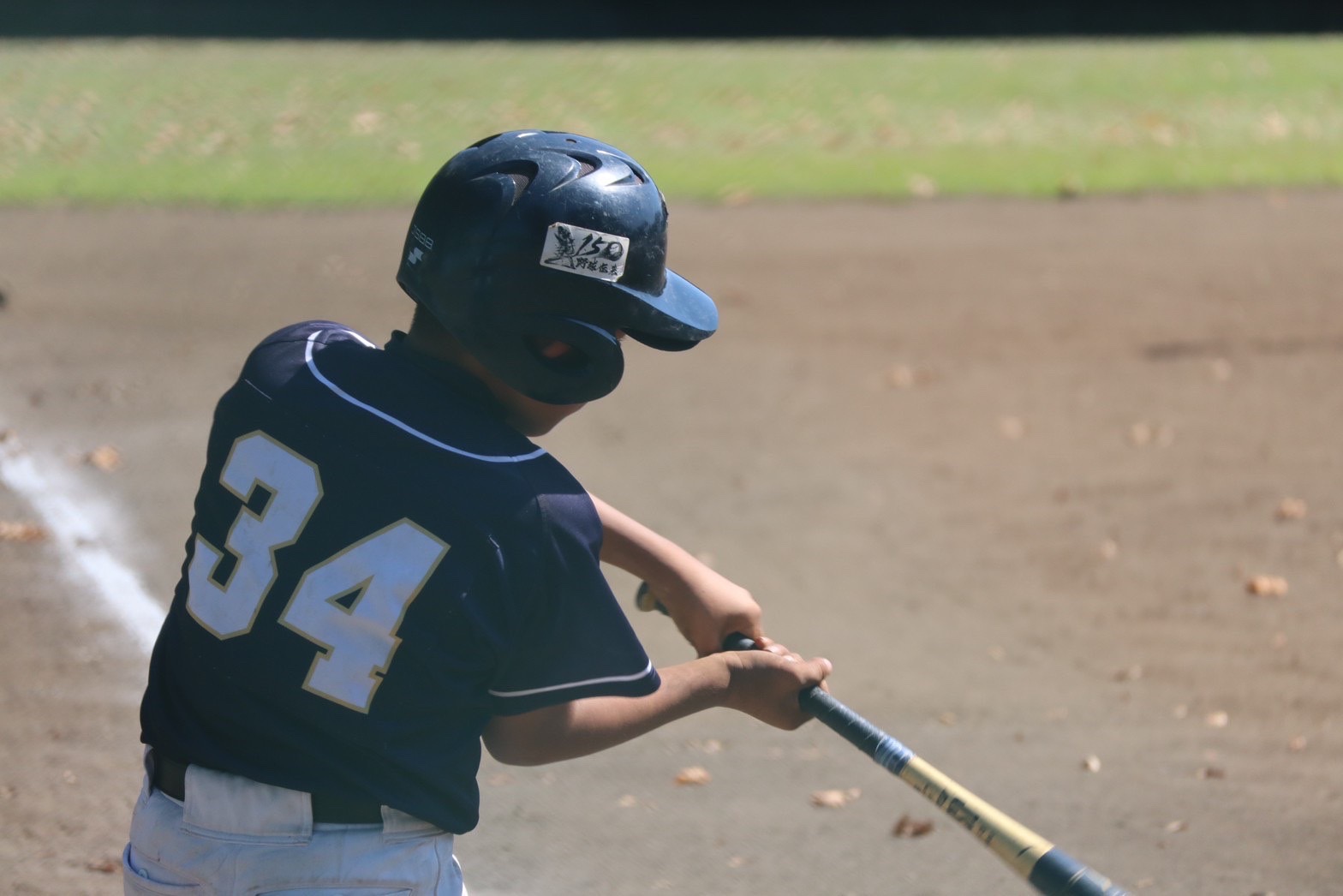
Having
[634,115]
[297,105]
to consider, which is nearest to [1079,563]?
[634,115]

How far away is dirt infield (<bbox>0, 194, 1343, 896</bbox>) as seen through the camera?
167 inches

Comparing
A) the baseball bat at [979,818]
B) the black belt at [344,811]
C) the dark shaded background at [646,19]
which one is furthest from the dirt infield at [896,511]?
the dark shaded background at [646,19]

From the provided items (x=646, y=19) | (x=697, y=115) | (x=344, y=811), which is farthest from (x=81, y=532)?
(x=646, y=19)

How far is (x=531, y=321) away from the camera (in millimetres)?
2268

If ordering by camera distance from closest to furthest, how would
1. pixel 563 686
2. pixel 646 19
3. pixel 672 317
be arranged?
pixel 563 686 < pixel 672 317 < pixel 646 19

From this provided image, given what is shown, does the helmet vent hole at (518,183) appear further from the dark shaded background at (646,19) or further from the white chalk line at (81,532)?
the dark shaded background at (646,19)

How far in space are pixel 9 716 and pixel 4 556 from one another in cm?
121

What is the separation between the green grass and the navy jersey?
7.92m

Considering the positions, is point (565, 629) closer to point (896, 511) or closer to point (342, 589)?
point (342, 589)

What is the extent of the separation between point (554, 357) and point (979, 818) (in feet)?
3.33

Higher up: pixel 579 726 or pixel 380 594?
pixel 380 594

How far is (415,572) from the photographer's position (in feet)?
6.93

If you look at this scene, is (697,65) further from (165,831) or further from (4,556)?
(165,831)

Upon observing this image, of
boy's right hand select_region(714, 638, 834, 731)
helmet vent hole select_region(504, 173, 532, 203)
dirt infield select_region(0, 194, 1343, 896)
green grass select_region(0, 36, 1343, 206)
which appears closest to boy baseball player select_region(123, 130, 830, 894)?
helmet vent hole select_region(504, 173, 532, 203)
